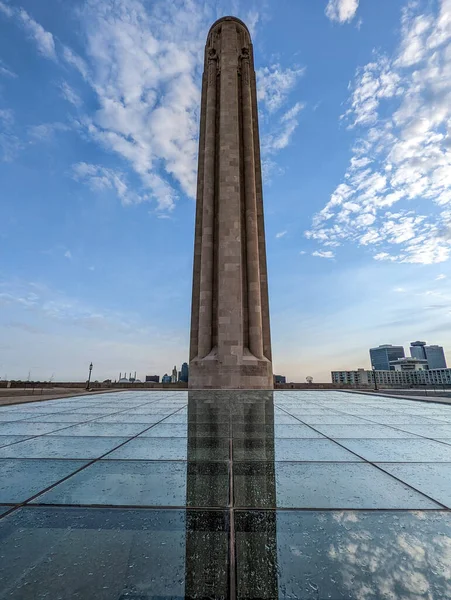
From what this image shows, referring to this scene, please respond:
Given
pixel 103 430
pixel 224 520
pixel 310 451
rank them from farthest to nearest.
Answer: pixel 103 430 < pixel 310 451 < pixel 224 520

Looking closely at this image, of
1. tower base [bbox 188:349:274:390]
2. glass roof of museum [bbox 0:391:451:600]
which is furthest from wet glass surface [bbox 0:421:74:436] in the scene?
tower base [bbox 188:349:274:390]

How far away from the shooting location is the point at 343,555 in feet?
5.89

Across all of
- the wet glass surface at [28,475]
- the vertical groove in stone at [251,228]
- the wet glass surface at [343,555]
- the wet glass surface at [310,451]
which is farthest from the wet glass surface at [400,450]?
the vertical groove in stone at [251,228]

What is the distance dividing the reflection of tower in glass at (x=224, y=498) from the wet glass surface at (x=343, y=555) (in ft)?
0.04

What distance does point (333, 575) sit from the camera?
1.62 m

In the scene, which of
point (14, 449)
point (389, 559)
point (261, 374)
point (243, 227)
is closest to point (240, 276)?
point (243, 227)

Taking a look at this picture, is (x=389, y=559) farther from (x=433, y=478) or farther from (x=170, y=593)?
(x=433, y=478)

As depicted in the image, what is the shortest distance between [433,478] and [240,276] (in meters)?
17.4

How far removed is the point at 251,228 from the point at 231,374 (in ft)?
32.8

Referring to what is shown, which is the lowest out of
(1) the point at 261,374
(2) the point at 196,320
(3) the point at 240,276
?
(1) the point at 261,374

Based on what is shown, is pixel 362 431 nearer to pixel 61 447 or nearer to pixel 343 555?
pixel 343 555

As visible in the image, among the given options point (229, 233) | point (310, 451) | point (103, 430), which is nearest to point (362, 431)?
point (310, 451)

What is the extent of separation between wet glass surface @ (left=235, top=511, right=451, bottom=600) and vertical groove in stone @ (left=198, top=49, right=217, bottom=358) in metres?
18.0

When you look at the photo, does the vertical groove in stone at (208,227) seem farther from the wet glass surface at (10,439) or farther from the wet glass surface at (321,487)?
the wet glass surface at (321,487)
